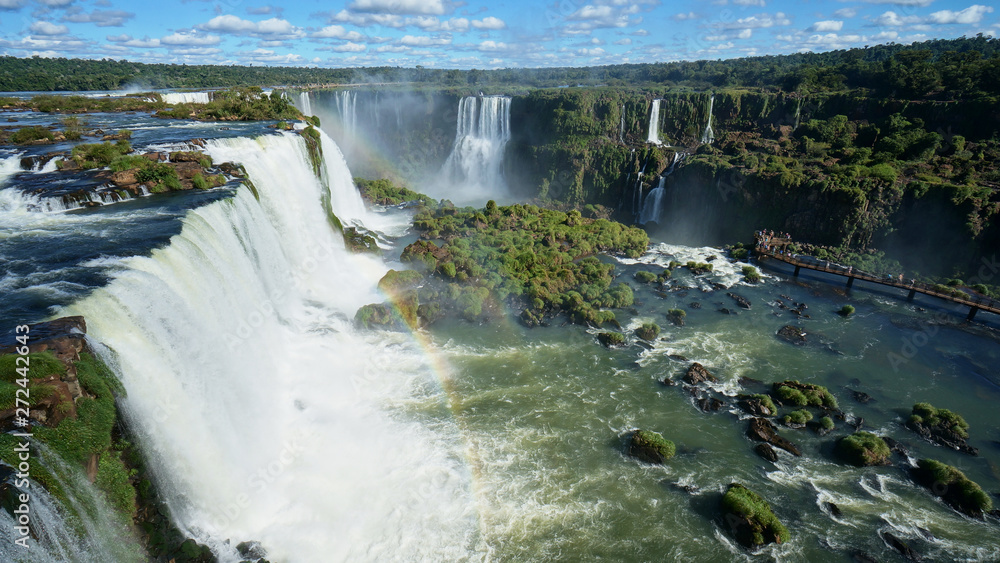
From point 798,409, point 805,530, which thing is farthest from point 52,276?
point 798,409

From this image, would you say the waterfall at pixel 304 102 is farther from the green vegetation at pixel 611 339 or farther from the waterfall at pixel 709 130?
the green vegetation at pixel 611 339

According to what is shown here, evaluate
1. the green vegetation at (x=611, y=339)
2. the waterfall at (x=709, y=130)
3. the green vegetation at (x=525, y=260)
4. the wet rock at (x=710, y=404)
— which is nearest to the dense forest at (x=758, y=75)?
the waterfall at (x=709, y=130)

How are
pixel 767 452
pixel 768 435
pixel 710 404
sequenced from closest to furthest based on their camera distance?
pixel 767 452 < pixel 768 435 < pixel 710 404

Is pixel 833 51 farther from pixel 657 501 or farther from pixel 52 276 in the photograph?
pixel 52 276

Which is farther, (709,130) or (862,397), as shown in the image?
(709,130)

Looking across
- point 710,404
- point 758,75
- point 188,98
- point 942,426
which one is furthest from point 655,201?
point 758,75

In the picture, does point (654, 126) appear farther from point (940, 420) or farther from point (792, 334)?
point (940, 420)
